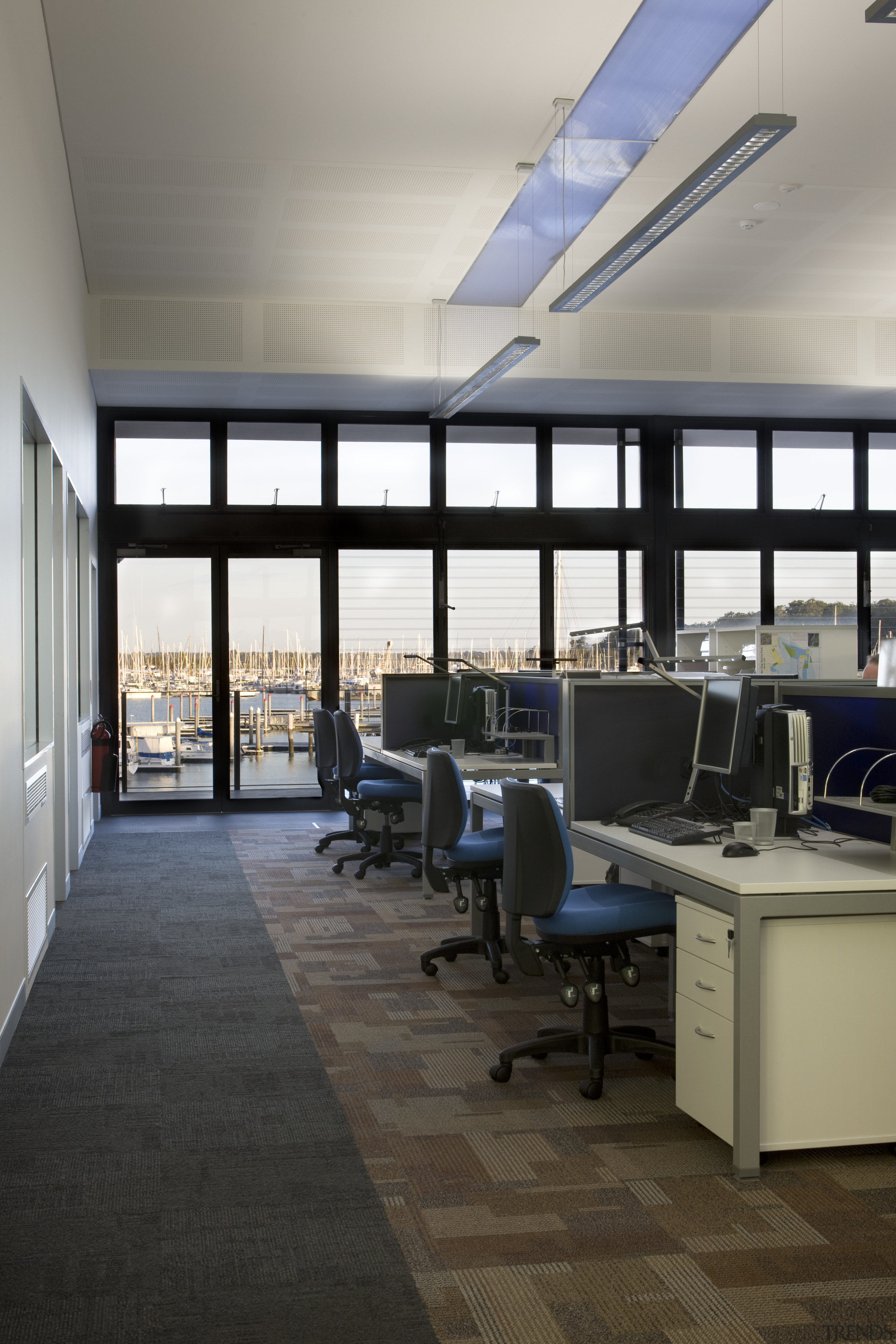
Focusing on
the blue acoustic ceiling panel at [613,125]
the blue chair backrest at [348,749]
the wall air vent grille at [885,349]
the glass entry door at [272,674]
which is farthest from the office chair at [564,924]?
the wall air vent grille at [885,349]

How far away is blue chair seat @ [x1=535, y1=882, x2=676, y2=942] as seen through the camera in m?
3.31

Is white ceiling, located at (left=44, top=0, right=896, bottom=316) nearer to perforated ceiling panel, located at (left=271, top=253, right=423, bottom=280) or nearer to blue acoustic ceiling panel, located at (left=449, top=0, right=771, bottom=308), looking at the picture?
perforated ceiling panel, located at (left=271, top=253, right=423, bottom=280)

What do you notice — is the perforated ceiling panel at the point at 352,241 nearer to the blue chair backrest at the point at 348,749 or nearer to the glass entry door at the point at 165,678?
the blue chair backrest at the point at 348,749

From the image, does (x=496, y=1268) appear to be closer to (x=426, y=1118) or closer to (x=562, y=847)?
(x=426, y=1118)

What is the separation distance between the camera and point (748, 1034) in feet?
9.21

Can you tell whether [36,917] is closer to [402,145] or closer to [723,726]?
[723,726]

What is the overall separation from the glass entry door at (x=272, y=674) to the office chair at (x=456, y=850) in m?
5.36

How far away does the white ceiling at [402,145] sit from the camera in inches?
192

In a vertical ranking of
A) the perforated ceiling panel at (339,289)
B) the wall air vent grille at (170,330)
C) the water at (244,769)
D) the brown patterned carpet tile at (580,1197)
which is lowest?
the brown patterned carpet tile at (580,1197)

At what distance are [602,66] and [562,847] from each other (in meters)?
3.41

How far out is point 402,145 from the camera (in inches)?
233

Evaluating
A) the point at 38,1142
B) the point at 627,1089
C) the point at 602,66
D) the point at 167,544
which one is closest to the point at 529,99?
the point at 602,66

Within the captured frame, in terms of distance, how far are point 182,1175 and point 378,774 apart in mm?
4897

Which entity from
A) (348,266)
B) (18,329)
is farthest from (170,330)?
(18,329)
